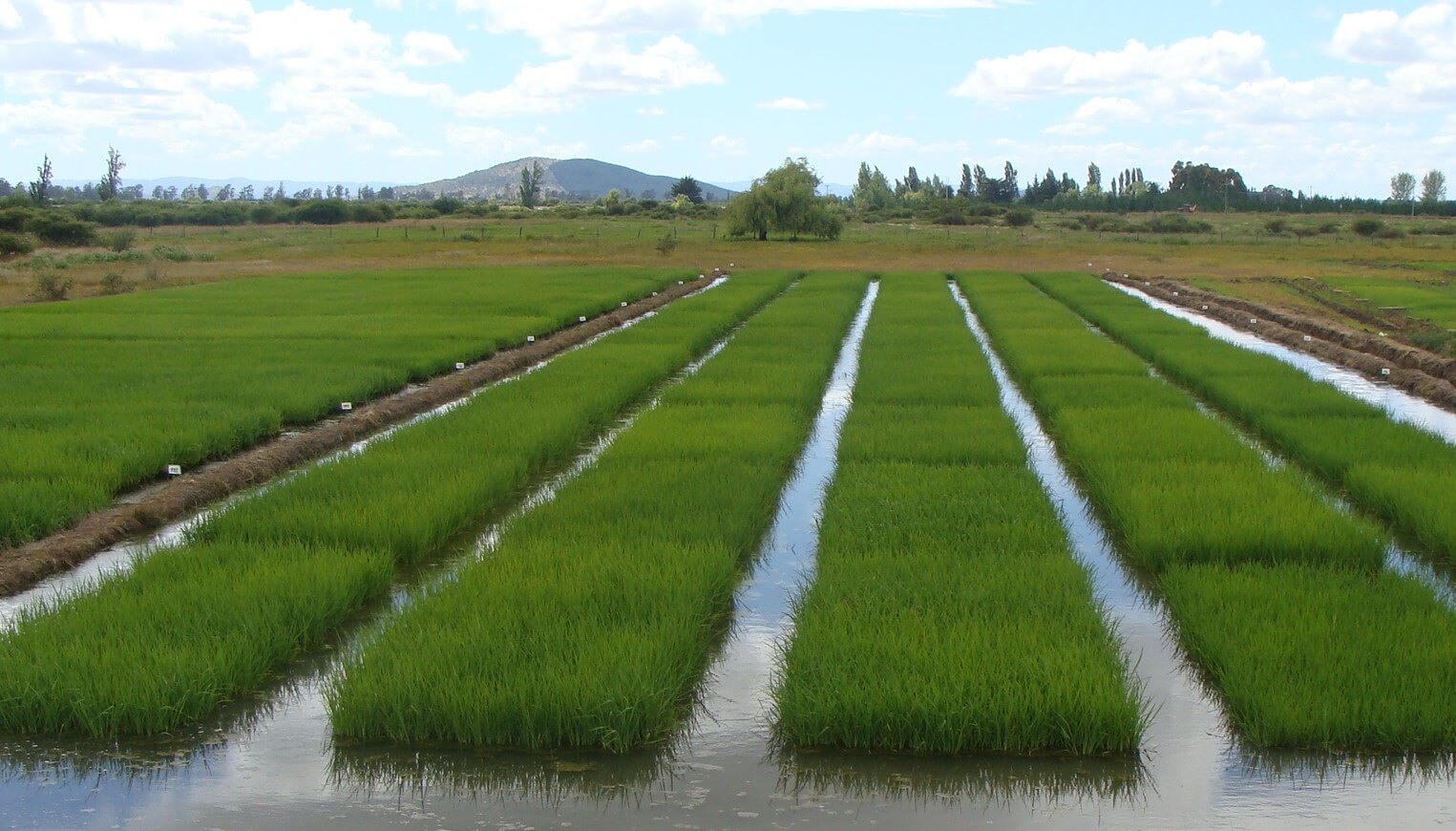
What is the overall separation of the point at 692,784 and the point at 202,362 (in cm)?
955

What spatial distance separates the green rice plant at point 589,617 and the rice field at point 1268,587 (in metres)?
1.78

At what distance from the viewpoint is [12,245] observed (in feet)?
113

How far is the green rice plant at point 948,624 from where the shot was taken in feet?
12.1

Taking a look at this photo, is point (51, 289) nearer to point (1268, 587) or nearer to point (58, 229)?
point (58, 229)

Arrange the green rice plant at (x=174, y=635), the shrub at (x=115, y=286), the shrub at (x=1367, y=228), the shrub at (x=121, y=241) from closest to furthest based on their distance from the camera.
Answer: the green rice plant at (x=174, y=635)
the shrub at (x=115, y=286)
the shrub at (x=121, y=241)
the shrub at (x=1367, y=228)

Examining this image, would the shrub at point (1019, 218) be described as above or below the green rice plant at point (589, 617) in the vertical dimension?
above

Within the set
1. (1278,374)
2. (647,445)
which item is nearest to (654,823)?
(647,445)

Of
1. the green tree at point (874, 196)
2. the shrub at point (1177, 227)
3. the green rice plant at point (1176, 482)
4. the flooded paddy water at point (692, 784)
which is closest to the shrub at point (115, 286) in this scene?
the green rice plant at point (1176, 482)

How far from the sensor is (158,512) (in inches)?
253

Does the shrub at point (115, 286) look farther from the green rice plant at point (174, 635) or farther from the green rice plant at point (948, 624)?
the green rice plant at point (174, 635)

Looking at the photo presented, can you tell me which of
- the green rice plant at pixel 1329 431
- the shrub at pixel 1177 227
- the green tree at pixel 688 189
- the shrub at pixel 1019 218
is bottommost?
the green rice plant at pixel 1329 431

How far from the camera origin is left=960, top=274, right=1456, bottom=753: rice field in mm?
3721

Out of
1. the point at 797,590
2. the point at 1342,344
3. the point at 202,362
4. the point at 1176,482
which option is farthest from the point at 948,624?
the point at 1342,344

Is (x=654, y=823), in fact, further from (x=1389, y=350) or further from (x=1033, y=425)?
(x=1389, y=350)
